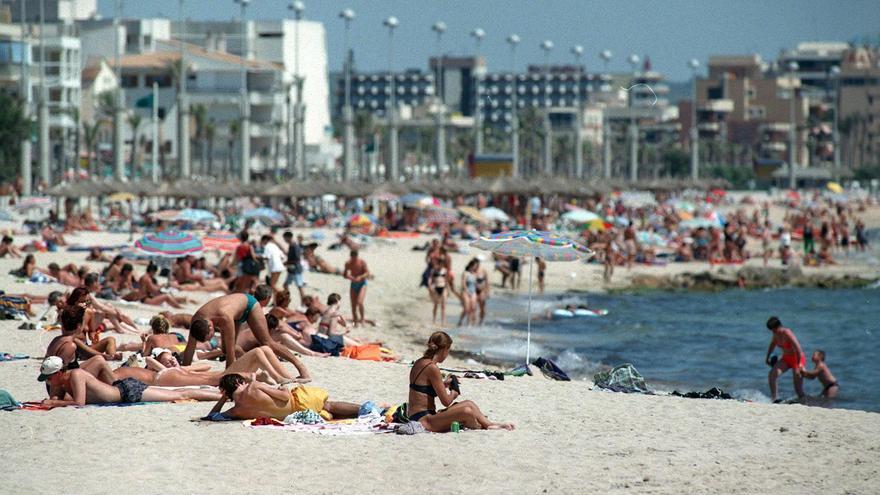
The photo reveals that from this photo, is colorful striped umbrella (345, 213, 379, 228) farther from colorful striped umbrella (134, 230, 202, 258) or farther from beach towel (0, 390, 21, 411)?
beach towel (0, 390, 21, 411)

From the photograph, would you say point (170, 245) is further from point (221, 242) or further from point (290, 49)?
point (290, 49)

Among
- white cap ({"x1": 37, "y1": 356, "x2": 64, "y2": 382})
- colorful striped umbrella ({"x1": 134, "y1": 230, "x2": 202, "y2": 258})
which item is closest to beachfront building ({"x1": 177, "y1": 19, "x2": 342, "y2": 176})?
colorful striped umbrella ({"x1": 134, "y1": 230, "x2": 202, "y2": 258})

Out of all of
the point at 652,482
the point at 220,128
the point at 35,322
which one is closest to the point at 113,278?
the point at 35,322

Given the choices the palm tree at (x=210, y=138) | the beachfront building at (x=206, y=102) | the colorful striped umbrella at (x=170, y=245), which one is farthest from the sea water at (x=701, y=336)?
the beachfront building at (x=206, y=102)

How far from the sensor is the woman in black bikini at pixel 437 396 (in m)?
10.5

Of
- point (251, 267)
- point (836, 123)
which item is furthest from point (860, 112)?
point (251, 267)

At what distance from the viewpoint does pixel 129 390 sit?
11453 millimetres

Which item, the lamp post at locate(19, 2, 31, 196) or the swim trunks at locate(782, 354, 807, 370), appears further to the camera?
the lamp post at locate(19, 2, 31, 196)

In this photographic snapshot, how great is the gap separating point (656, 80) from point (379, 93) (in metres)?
39.3

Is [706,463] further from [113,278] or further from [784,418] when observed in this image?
[113,278]

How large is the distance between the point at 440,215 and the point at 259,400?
95.9 feet

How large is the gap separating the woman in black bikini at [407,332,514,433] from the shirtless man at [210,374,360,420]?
83cm

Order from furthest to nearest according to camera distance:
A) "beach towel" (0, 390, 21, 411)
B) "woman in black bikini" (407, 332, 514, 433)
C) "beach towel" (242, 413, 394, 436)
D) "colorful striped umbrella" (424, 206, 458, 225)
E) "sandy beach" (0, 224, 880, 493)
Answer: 1. "colorful striped umbrella" (424, 206, 458, 225)
2. "beach towel" (0, 390, 21, 411)
3. "beach towel" (242, 413, 394, 436)
4. "woman in black bikini" (407, 332, 514, 433)
5. "sandy beach" (0, 224, 880, 493)

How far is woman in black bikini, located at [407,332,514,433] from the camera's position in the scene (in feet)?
34.4
